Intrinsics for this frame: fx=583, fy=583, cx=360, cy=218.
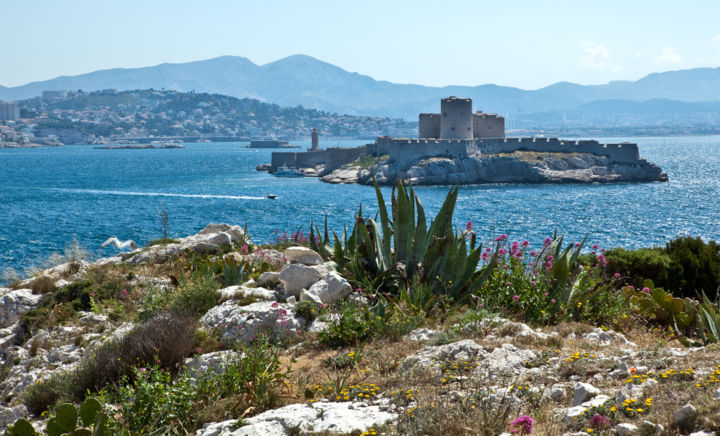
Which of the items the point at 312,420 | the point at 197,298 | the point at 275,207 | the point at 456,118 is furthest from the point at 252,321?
the point at 456,118

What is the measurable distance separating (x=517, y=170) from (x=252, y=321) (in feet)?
195

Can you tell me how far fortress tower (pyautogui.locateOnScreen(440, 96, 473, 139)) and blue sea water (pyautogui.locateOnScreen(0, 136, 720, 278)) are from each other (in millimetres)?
8671

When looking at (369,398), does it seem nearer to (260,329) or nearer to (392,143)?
(260,329)

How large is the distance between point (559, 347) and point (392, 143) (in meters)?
60.5

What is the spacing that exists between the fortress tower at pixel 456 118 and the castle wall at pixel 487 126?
4.35 metres

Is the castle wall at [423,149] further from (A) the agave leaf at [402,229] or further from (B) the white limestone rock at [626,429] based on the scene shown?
(B) the white limestone rock at [626,429]

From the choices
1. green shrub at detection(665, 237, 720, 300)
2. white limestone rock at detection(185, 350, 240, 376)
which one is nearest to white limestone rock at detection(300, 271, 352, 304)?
white limestone rock at detection(185, 350, 240, 376)

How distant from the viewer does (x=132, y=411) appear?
142 inches

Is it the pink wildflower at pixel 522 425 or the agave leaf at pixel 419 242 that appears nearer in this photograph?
the pink wildflower at pixel 522 425

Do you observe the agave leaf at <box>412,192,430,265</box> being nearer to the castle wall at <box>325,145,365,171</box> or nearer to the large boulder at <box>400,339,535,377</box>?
the large boulder at <box>400,339,535,377</box>

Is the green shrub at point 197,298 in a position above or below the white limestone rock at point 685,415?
below

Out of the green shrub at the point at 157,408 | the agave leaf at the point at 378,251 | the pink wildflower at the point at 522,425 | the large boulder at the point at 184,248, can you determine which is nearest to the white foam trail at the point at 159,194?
the large boulder at the point at 184,248

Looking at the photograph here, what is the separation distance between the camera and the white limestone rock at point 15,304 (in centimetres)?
704

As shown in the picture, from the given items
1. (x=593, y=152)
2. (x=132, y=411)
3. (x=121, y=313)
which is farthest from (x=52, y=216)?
(x=593, y=152)
